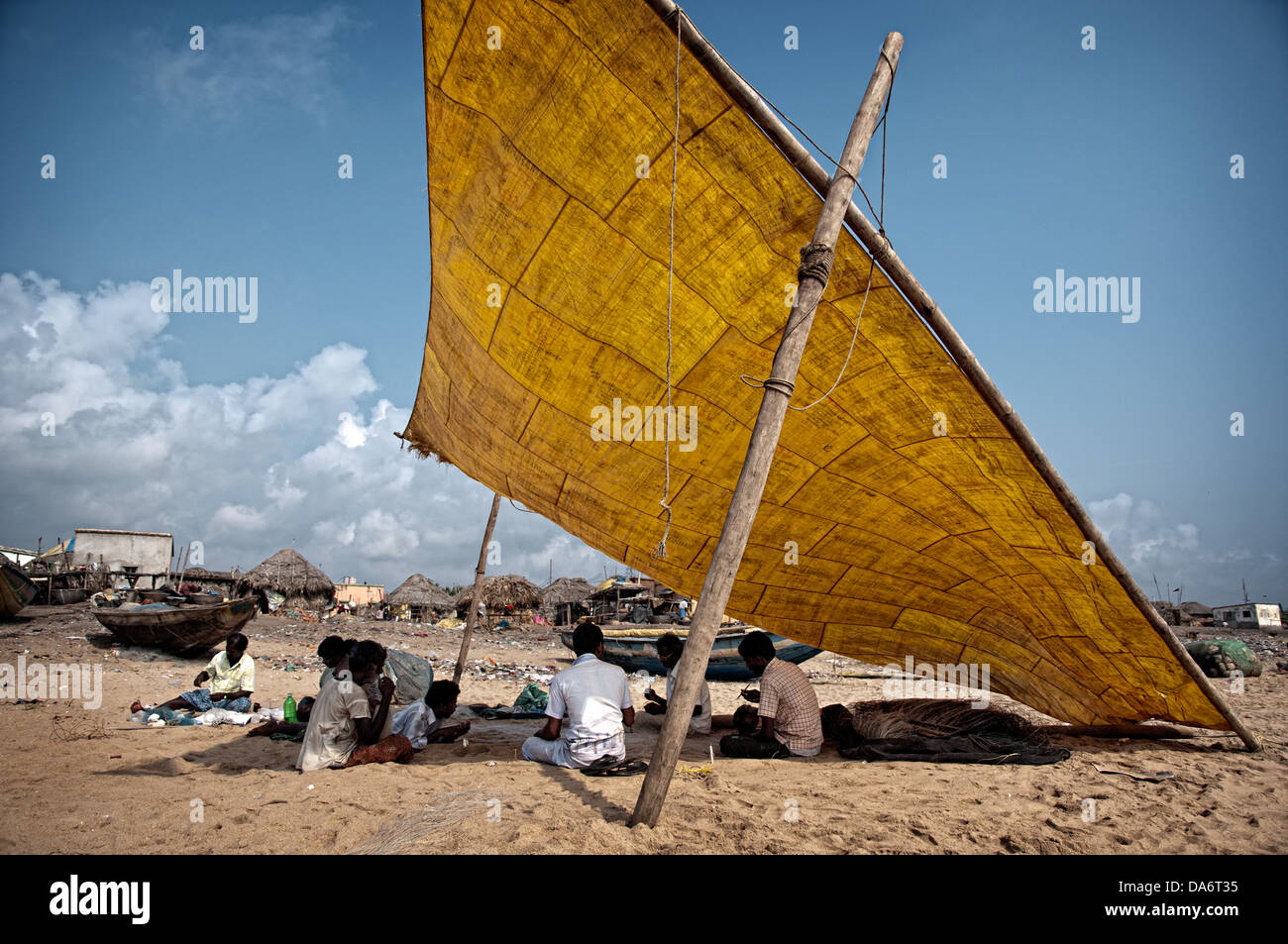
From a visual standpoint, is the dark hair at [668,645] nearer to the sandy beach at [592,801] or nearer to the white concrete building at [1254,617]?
the sandy beach at [592,801]

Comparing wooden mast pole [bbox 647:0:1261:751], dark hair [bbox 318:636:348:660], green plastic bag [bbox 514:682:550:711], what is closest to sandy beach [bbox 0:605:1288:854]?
dark hair [bbox 318:636:348:660]

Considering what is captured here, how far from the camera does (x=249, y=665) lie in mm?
7738

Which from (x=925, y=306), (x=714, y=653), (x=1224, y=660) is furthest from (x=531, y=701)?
(x=1224, y=660)

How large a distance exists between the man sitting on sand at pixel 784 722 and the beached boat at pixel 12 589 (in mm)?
25082

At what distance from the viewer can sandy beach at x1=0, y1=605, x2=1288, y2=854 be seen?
2881mm

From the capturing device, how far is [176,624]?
1334cm

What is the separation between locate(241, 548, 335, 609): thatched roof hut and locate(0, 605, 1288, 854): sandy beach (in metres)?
30.8

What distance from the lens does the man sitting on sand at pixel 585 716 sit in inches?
180

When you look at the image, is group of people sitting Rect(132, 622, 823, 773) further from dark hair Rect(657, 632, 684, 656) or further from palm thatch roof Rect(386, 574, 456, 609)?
→ palm thatch roof Rect(386, 574, 456, 609)

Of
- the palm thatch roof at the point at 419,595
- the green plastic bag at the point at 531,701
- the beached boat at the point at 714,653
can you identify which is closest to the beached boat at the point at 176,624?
the beached boat at the point at 714,653
